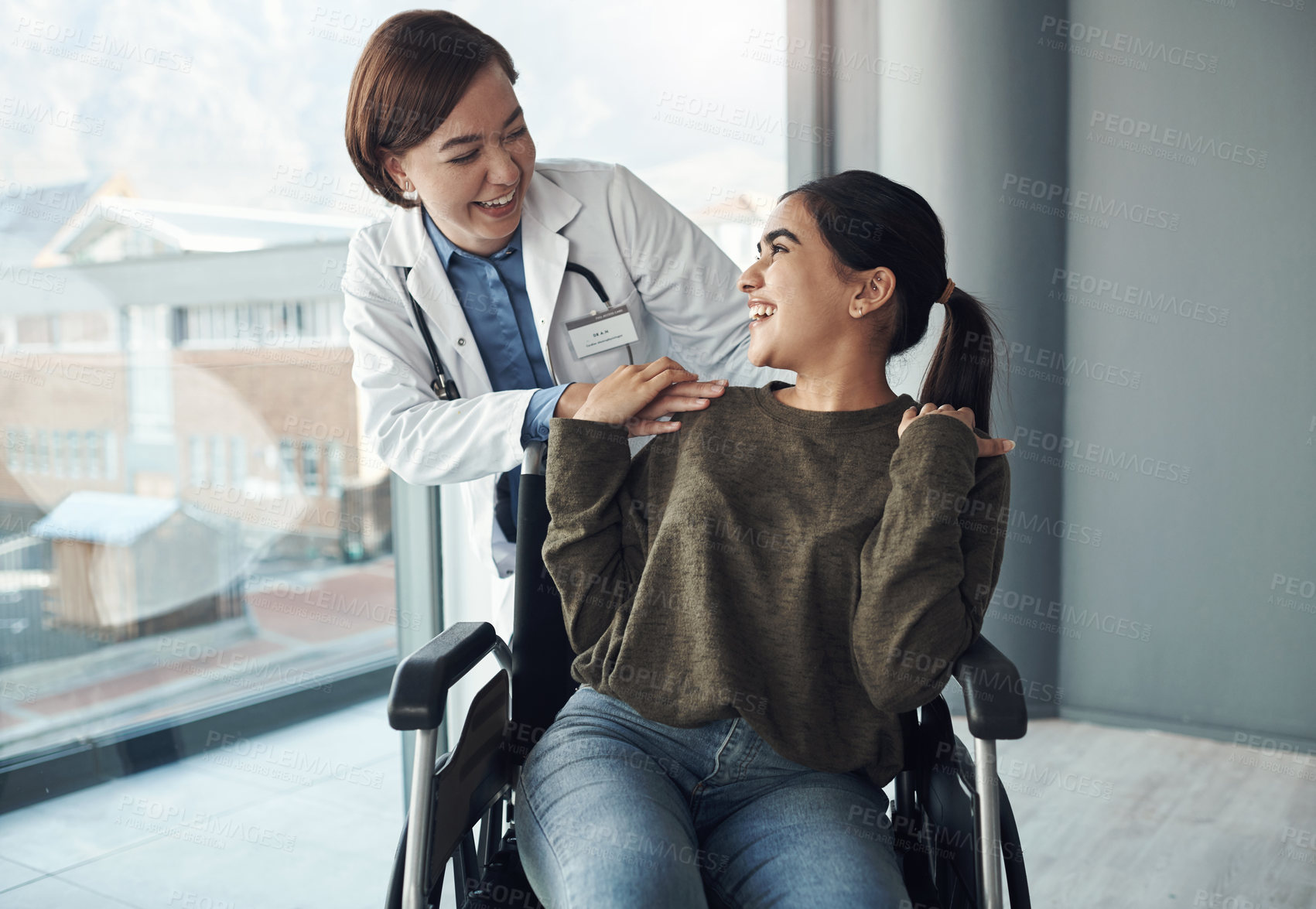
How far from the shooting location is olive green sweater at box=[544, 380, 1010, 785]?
1.18m

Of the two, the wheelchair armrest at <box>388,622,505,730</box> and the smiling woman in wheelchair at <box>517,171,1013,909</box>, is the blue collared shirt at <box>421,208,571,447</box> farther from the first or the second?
the wheelchair armrest at <box>388,622,505,730</box>

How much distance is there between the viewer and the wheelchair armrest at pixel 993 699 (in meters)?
1.05

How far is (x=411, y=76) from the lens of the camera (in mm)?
1479

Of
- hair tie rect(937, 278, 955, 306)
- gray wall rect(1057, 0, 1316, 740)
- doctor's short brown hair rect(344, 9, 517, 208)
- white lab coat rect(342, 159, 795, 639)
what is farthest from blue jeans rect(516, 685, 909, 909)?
gray wall rect(1057, 0, 1316, 740)

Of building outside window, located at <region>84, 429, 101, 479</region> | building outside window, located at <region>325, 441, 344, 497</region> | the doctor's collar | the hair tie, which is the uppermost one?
the doctor's collar

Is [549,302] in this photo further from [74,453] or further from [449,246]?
[74,453]

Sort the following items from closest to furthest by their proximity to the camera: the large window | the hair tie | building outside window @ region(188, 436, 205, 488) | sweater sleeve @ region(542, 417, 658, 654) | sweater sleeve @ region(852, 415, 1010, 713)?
sweater sleeve @ region(852, 415, 1010, 713) → sweater sleeve @ region(542, 417, 658, 654) → the hair tie → the large window → building outside window @ region(188, 436, 205, 488)

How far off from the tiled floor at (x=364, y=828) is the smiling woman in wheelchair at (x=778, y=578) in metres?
1.22

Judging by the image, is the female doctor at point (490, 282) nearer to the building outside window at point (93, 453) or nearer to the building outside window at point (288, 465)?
the building outside window at point (93, 453)

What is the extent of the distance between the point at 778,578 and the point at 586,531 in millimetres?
263

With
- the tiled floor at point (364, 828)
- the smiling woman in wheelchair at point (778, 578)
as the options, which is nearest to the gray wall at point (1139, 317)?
the tiled floor at point (364, 828)

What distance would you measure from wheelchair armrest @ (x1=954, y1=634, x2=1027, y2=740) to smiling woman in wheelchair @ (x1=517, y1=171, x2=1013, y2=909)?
0.05 m

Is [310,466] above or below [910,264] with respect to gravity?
below

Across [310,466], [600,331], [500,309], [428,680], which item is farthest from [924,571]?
[310,466]
